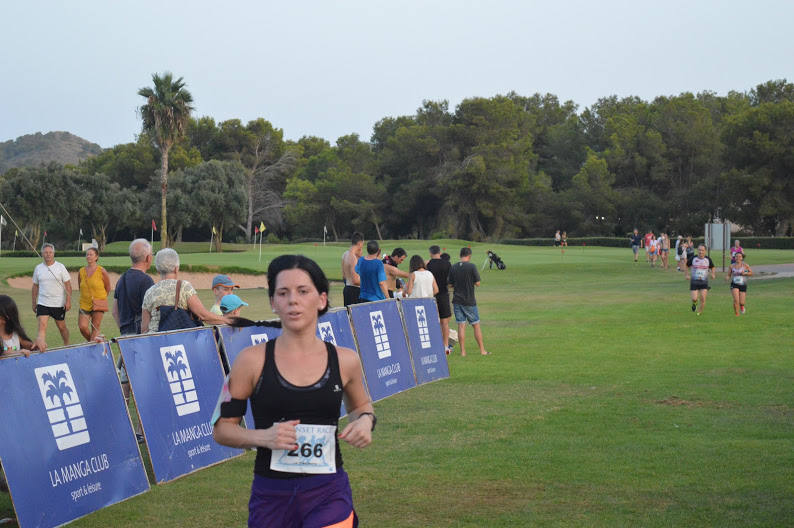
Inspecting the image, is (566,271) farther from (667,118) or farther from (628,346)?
(667,118)

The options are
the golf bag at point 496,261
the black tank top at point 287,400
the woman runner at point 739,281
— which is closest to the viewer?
the black tank top at point 287,400

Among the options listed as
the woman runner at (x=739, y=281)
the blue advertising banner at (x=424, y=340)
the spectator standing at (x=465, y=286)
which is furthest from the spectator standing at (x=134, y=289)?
the woman runner at (x=739, y=281)

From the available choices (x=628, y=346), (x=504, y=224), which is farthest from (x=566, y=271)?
(x=504, y=224)

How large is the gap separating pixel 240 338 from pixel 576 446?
3.58m

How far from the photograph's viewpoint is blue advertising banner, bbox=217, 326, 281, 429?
9.15 m

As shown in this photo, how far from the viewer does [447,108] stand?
10244 cm

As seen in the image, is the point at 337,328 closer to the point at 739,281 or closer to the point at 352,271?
the point at 352,271

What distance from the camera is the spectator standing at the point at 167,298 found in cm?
927

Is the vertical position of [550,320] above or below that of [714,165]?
below

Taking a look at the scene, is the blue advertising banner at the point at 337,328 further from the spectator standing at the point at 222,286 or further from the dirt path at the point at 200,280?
the dirt path at the point at 200,280

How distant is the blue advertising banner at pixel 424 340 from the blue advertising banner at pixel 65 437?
22.2ft

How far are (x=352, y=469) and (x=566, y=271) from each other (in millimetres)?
40072

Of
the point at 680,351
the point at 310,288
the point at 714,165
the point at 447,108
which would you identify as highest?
the point at 447,108

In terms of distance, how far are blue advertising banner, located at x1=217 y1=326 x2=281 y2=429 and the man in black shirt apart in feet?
23.7
